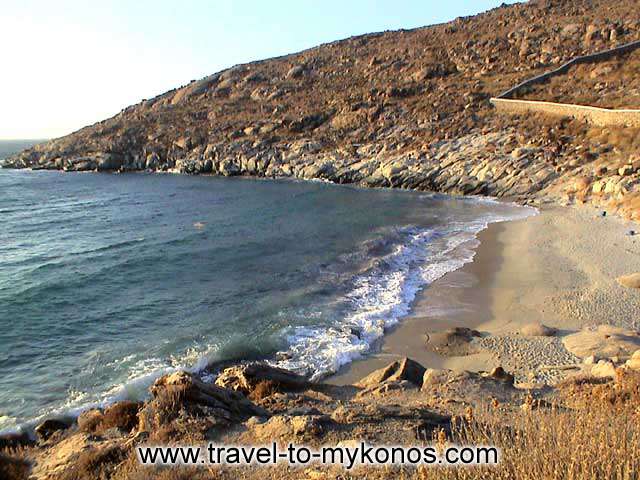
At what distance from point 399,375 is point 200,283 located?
12.8 meters

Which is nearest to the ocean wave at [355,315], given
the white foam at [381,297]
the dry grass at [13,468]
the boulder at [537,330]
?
the white foam at [381,297]

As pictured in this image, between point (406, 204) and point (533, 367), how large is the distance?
2734 centimetres

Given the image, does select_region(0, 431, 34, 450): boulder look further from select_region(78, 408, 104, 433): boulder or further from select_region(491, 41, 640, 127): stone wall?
select_region(491, 41, 640, 127): stone wall

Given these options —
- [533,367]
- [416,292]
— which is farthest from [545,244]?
[533,367]

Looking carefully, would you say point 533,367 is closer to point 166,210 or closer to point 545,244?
point 545,244

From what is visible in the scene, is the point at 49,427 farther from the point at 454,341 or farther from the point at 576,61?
the point at 576,61

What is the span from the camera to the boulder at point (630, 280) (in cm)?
1764

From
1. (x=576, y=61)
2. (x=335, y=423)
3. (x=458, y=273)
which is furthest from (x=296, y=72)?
(x=335, y=423)

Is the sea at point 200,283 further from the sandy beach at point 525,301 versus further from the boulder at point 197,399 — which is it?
the boulder at point 197,399

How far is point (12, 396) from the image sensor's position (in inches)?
494

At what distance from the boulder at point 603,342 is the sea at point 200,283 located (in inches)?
225

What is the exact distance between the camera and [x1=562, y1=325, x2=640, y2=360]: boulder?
41.9 ft

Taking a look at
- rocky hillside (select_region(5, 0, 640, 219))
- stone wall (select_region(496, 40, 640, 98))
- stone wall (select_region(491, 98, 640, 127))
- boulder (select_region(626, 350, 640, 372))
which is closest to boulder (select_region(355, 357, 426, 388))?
boulder (select_region(626, 350, 640, 372))

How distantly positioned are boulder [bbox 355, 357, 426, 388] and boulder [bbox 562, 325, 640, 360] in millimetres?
5181
